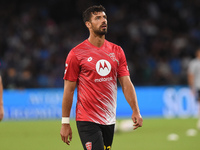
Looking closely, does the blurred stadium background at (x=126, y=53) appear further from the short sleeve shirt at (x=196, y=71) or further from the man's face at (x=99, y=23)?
the man's face at (x=99, y=23)

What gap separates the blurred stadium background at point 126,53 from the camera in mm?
14352

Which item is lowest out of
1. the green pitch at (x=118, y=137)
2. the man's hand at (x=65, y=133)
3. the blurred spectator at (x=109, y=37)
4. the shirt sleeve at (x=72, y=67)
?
the green pitch at (x=118, y=137)

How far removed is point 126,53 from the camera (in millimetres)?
20875

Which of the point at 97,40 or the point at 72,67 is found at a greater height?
the point at 97,40

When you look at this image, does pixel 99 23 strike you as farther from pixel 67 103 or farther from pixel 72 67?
pixel 67 103

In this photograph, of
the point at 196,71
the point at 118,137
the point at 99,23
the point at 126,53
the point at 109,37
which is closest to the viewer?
the point at 99,23

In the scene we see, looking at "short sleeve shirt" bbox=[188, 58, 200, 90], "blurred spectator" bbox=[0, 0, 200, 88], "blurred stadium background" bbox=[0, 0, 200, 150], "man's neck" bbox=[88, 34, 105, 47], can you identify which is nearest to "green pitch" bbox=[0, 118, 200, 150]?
"blurred stadium background" bbox=[0, 0, 200, 150]

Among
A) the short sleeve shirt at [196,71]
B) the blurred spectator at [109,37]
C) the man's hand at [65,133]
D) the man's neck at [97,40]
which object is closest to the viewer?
the man's hand at [65,133]

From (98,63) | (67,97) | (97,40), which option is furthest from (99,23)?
(67,97)

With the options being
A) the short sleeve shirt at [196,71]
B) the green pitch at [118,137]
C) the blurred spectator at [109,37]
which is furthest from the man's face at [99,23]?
the blurred spectator at [109,37]

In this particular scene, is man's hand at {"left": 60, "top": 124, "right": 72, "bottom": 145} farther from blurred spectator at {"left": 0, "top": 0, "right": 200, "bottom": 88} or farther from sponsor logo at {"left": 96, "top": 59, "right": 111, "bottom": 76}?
blurred spectator at {"left": 0, "top": 0, "right": 200, "bottom": 88}

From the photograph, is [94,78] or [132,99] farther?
[132,99]

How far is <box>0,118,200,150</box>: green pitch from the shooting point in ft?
33.2

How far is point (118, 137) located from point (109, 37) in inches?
394
